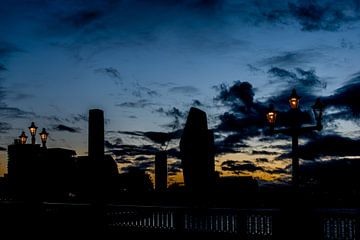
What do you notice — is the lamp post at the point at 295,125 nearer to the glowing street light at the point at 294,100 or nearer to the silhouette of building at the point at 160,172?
the glowing street light at the point at 294,100

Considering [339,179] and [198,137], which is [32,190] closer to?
[198,137]

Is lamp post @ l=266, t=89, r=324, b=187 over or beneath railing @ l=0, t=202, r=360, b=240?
over

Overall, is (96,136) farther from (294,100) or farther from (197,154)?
(294,100)

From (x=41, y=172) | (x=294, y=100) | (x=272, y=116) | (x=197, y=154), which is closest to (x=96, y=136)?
(x=197, y=154)

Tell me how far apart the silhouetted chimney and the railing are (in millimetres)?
3285

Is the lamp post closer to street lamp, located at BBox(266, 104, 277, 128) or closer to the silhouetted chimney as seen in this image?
street lamp, located at BBox(266, 104, 277, 128)

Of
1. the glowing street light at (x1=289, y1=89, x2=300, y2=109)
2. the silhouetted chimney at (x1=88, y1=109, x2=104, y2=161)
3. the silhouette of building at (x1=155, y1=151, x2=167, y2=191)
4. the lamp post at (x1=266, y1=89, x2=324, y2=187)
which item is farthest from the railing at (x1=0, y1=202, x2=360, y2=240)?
the silhouette of building at (x1=155, y1=151, x2=167, y2=191)

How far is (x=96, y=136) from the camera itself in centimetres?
1891

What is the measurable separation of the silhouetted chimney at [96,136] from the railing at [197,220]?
3285 millimetres

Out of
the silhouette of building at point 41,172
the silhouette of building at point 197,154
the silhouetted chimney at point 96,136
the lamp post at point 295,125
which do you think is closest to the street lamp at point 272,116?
the lamp post at point 295,125

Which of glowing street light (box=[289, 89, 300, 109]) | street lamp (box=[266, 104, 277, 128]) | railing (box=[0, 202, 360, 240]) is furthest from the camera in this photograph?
street lamp (box=[266, 104, 277, 128])

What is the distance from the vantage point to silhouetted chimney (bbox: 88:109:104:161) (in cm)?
1894

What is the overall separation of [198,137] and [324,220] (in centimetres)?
523

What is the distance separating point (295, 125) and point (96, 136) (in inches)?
347
